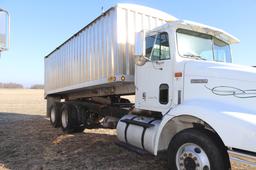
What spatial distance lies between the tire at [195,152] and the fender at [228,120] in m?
0.23

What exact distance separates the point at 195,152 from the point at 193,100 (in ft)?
2.92

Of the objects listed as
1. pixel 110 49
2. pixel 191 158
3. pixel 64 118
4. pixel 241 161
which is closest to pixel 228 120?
pixel 241 161

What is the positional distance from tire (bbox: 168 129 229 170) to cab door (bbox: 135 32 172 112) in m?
0.98

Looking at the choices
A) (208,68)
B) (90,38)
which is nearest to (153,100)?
(208,68)

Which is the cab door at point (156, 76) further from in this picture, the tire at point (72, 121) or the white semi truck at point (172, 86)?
the tire at point (72, 121)

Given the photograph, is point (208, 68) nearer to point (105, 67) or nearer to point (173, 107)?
point (173, 107)

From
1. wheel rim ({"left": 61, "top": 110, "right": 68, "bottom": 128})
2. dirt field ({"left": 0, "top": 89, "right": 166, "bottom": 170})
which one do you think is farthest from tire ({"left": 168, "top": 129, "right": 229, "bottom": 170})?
wheel rim ({"left": 61, "top": 110, "right": 68, "bottom": 128})

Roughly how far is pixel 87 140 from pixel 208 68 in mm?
4835

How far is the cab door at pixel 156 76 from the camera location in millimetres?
5320

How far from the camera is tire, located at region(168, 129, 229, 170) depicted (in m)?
4.01

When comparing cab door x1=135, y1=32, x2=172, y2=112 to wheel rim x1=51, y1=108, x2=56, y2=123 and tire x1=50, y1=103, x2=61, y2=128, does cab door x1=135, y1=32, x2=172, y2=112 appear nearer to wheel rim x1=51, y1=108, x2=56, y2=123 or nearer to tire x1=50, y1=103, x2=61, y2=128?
tire x1=50, y1=103, x2=61, y2=128

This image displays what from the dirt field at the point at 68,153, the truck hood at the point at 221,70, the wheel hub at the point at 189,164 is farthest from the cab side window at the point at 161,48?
the dirt field at the point at 68,153

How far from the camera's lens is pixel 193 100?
4676mm

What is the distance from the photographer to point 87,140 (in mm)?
8273
